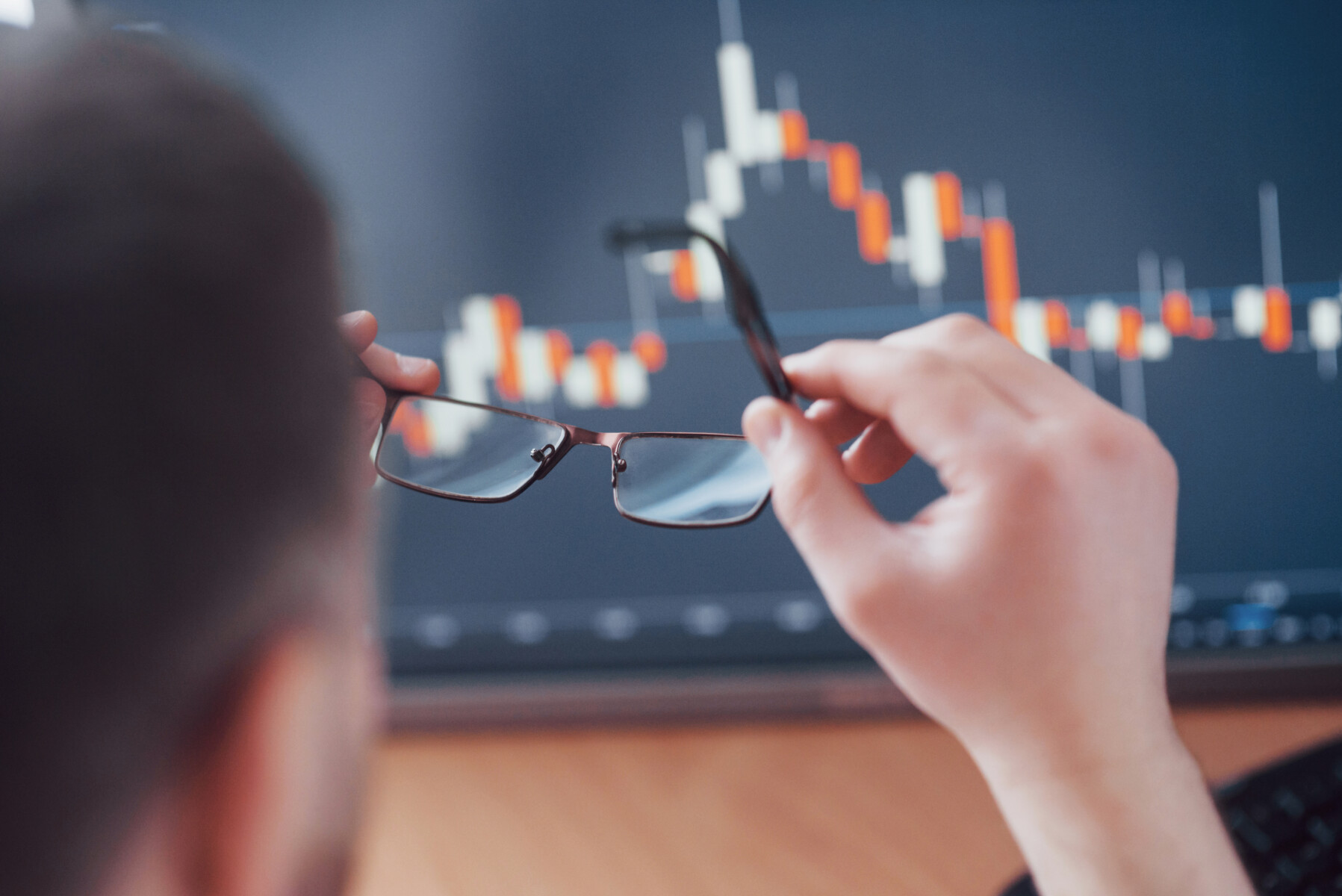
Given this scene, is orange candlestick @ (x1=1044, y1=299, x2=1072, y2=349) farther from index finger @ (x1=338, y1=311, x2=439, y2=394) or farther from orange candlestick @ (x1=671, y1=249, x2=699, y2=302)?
index finger @ (x1=338, y1=311, x2=439, y2=394)

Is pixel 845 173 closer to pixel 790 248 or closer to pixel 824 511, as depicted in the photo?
pixel 790 248

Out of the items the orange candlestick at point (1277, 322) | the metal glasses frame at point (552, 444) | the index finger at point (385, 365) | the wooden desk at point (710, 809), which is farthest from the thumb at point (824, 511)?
the orange candlestick at point (1277, 322)

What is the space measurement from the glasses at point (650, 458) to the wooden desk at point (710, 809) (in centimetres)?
22

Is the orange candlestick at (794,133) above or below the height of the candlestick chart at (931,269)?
above

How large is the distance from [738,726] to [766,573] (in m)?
0.13

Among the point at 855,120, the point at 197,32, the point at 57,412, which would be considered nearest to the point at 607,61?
the point at 855,120

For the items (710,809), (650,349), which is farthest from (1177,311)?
(710,809)

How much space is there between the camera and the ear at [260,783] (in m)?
0.18

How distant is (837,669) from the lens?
0.69 metres

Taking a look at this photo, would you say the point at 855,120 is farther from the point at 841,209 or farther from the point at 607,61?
the point at 607,61

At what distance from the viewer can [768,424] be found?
32 cm

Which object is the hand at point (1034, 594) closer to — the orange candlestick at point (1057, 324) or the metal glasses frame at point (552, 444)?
the metal glasses frame at point (552, 444)

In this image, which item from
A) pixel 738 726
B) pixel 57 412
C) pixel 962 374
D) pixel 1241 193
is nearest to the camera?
pixel 57 412

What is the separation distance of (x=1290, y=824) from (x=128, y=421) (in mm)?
573
